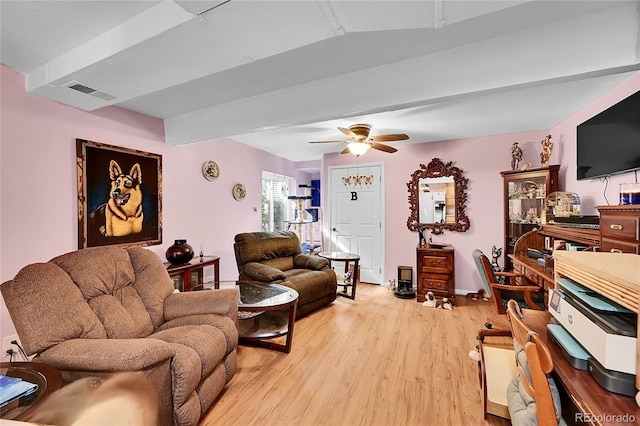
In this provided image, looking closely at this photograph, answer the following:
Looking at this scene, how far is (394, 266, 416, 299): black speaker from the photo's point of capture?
13.5 feet

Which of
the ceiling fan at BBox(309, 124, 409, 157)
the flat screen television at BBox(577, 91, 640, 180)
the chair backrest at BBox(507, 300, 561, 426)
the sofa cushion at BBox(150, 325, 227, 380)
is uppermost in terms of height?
the ceiling fan at BBox(309, 124, 409, 157)

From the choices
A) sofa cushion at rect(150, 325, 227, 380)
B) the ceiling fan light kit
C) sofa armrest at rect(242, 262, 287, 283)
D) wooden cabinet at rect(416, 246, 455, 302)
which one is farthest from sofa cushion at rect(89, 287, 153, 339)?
wooden cabinet at rect(416, 246, 455, 302)

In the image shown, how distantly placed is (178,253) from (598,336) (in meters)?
3.25

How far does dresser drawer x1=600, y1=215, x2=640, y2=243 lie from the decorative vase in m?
3.53

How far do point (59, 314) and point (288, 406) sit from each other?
4.70 ft

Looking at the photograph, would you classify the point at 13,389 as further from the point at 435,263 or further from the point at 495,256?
the point at 495,256

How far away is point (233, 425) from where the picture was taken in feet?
5.41

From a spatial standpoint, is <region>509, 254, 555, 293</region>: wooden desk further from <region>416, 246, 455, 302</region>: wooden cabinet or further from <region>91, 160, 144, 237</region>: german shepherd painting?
<region>91, 160, 144, 237</region>: german shepherd painting

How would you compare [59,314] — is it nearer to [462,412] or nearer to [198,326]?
[198,326]

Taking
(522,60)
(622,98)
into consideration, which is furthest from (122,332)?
(622,98)

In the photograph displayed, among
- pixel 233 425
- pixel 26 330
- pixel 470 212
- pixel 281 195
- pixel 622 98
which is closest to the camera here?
pixel 26 330

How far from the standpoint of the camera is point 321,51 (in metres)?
1.88

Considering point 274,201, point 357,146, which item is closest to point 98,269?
point 357,146

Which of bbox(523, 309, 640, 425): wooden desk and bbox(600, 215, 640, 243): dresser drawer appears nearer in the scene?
bbox(523, 309, 640, 425): wooden desk
